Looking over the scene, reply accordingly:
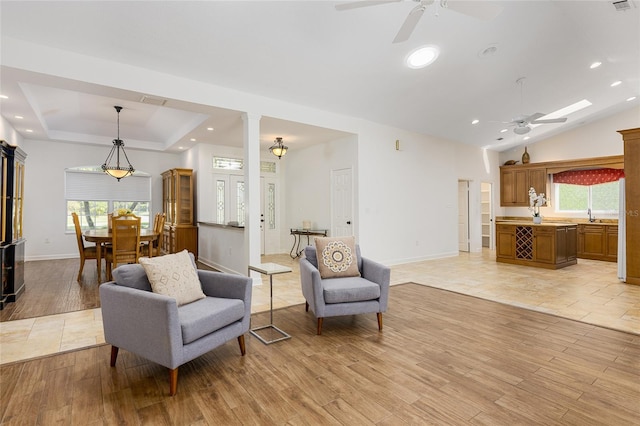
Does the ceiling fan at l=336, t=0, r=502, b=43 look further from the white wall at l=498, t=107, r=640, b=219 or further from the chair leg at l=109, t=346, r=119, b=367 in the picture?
the white wall at l=498, t=107, r=640, b=219

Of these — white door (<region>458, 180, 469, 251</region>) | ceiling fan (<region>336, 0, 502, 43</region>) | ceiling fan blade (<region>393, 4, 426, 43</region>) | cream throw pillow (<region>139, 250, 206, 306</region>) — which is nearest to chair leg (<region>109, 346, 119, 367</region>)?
cream throw pillow (<region>139, 250, 206, 306</region>)

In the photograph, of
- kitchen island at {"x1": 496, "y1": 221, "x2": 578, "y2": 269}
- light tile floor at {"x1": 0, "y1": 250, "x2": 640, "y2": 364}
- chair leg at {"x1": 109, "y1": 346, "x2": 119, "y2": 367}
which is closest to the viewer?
chair leg at {"x1": 109, "y1": 346, "x2": 119, "y2": 367}

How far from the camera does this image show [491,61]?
494cm

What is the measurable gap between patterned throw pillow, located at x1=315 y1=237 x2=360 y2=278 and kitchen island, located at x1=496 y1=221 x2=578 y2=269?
15.3 feet

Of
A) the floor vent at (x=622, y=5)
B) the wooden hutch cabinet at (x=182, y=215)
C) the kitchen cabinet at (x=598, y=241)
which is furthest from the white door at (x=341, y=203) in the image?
the kitchen cabinet at (x=598, y=241)

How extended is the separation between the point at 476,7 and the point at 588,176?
24.6 ft

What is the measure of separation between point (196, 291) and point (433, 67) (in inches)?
175

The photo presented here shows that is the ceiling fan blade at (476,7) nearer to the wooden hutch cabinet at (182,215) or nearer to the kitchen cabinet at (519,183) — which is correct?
the wooden hutch cabinet at (182,215)

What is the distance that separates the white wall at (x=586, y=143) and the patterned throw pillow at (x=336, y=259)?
7.47 metres

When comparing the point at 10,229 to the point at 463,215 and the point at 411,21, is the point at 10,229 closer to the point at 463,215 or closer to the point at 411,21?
the point at 411,21

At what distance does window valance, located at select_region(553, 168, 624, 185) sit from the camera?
770cm

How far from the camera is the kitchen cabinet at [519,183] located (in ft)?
28.6

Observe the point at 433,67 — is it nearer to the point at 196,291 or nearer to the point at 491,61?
the point at 491,61

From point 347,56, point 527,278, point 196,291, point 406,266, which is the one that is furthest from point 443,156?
point 196,291
